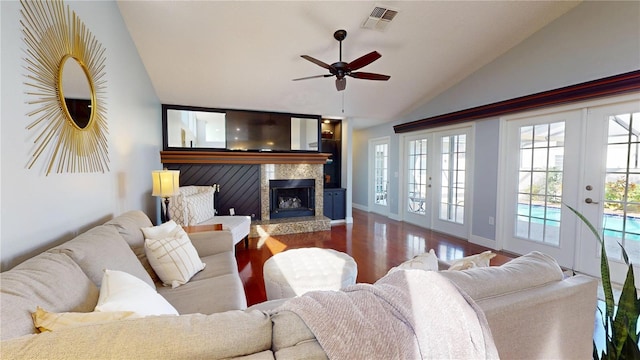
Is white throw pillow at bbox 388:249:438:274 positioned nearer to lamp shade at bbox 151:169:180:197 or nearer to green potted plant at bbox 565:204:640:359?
green potted plant at bbox 565:204:640:359

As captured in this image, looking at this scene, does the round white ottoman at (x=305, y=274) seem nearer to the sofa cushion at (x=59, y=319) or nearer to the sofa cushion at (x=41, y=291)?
the sofa cushion at (x=41, y=291)

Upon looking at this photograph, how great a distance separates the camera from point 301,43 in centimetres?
321

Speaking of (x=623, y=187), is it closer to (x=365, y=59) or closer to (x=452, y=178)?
(x=452, y=178)

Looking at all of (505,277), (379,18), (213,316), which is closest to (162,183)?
(213,316)

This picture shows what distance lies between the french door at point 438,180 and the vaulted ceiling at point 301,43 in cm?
97

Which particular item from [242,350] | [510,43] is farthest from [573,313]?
[510,43]

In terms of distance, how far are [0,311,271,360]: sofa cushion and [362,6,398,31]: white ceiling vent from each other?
3.12 metres

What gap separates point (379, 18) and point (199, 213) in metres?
3.25

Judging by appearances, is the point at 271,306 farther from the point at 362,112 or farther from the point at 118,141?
the point at 362,112

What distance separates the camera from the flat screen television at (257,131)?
15.1 ft

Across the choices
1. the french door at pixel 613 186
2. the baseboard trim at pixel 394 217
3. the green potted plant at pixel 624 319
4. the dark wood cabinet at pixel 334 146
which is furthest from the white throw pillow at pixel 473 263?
the dark wood cabinet at pixel 334 146

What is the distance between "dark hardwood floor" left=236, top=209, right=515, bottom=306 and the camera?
9.66ft

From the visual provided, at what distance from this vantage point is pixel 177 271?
5.61ft

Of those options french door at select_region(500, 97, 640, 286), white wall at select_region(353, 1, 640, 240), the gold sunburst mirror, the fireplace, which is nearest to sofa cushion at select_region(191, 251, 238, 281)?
the gold sunburst mirror
